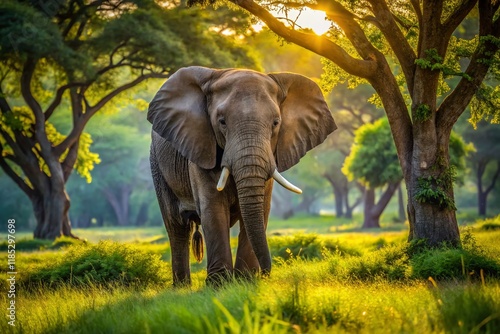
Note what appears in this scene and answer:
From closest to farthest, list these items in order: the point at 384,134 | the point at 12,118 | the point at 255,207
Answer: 1. the point at 255,207
2. the point at 12,118
3. the point at 384,134

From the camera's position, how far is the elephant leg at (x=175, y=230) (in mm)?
12641

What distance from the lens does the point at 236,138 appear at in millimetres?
9477

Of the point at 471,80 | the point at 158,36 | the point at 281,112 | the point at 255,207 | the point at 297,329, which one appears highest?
the point at 158,36

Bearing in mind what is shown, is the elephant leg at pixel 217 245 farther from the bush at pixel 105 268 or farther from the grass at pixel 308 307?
the bush at pixel 105 268

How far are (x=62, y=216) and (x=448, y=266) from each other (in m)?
20.6

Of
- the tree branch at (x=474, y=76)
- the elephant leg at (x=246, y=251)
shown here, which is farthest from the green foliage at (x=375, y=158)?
the elephant leg at (x=246, y=251)

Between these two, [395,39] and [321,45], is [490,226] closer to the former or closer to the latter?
[395,39]

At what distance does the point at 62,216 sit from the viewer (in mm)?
29000

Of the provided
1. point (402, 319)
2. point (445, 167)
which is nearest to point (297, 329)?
point (402, 319)

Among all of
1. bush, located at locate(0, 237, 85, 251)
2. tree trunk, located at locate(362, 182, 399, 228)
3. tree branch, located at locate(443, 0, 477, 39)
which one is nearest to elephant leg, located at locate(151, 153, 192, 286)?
tree branch, located at locate(443, 0, 477, 39)

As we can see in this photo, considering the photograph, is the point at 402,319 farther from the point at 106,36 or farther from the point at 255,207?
the point at 106,36

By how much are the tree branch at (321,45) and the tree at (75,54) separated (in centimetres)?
1262

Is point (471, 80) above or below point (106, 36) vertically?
below

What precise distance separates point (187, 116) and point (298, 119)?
5.02 feet
